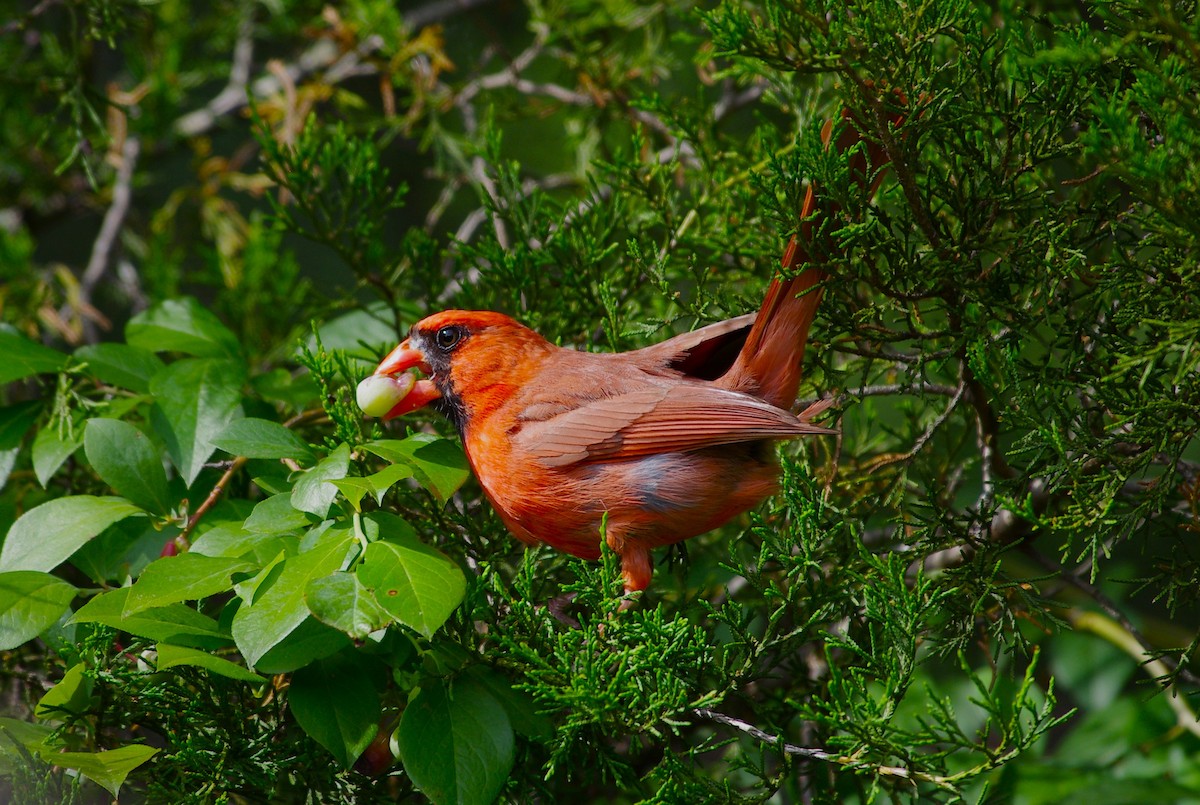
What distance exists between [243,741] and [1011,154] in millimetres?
1857

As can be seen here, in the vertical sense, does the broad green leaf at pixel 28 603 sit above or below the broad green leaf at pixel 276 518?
below

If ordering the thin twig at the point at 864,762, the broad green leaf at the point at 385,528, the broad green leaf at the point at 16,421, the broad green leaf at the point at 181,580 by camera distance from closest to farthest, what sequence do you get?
the thin twig at the point at 864,762 < the broad green leaf at the point at 181,580 < the broad green leaf at the point at 385,528 < the broad green leaf at the point at 16,421

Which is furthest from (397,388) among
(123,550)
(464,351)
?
(123,550)

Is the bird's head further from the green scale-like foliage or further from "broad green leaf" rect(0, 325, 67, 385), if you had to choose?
"broad green leaf" rect(0, 325, 67, 385)

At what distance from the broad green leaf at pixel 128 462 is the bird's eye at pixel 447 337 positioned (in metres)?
0.70

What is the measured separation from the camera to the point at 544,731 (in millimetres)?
1869

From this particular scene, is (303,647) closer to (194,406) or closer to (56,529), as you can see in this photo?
(56,529)

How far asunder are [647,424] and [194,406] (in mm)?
1041

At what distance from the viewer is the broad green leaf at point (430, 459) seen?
199 centimetres

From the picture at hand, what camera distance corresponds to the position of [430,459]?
208 centimetres

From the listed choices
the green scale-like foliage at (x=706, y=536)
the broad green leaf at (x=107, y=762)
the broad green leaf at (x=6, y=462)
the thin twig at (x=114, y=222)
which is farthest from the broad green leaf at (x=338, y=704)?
the thin twig at (x=114, y=222)

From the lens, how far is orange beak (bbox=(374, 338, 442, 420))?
95.9 inches

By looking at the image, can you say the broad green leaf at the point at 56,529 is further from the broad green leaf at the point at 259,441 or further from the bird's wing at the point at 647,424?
the bird's wing at the point at 647,424

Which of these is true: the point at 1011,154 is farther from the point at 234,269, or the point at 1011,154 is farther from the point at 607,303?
the point at 234,269
